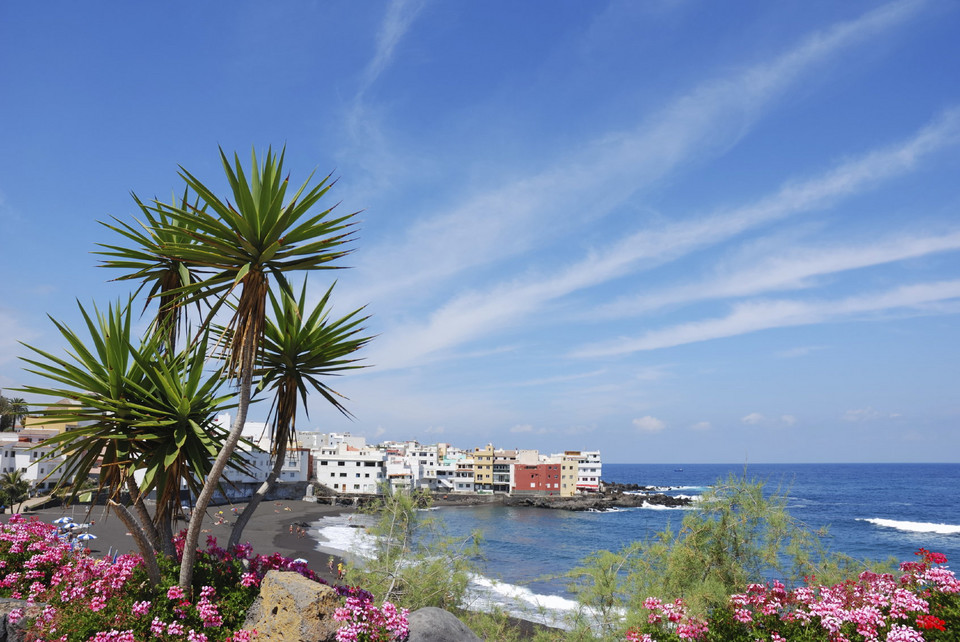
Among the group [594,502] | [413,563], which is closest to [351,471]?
[594,502]

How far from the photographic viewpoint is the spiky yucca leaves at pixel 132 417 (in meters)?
8.79

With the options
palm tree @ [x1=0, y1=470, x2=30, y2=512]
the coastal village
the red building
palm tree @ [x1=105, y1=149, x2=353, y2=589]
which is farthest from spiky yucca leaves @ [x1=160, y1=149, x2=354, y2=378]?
the red building

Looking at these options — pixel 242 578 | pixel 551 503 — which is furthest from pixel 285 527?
pixel 242 578

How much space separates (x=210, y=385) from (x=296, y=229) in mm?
3017

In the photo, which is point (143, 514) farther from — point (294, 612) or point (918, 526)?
point (918, 526)

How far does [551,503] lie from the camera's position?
93.6 metres

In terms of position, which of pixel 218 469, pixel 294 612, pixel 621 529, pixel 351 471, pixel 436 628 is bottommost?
pixel 621 529

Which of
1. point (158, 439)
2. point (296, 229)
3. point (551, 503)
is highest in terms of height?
point (296, 229)

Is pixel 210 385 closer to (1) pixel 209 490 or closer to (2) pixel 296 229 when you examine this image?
(1) pixel 209 490

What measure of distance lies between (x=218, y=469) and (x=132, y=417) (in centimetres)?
205

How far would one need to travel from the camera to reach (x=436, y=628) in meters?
8.24

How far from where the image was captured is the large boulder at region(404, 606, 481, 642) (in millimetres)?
8109

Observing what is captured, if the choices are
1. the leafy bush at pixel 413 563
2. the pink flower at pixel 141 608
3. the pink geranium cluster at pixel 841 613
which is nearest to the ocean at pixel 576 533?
the leafy bush at pixel 413 563

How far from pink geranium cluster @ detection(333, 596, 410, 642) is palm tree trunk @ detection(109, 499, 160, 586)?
2956mm
